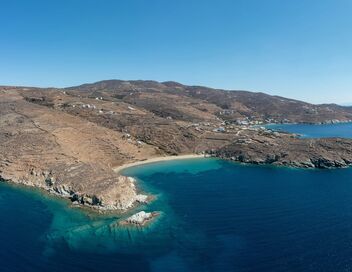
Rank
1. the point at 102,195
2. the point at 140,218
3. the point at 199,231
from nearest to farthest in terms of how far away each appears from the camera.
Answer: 1. the point at 199,231
2. the point at 140,218
3. the point at 102,195

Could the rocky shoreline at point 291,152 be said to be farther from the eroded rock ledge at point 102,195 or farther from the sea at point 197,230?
the eroded rock ledge at point 102,195

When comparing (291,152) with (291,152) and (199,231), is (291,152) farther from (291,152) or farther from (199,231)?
(199,231)

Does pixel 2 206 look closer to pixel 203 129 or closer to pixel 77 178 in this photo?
pixel 77 178

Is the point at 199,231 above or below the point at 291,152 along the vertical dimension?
below

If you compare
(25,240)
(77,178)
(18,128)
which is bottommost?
(25,240)

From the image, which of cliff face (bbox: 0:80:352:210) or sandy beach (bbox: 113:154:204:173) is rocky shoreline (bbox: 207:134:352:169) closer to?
cliff face (bbox: 0:80:352:210)

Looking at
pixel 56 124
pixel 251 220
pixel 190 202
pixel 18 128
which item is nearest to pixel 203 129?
pixel 56 124

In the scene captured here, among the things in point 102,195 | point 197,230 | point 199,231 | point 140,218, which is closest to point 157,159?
point 102,195

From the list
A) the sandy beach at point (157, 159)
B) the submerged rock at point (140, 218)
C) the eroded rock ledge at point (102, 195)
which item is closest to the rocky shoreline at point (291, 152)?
the sandy beach at point (157, 159)
